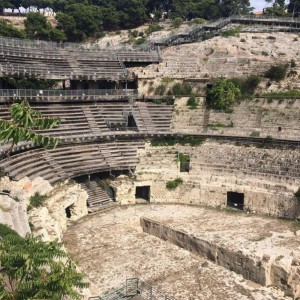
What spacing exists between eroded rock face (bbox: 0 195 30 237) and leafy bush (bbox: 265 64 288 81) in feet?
101

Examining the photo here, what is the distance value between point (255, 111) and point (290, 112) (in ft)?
10.5

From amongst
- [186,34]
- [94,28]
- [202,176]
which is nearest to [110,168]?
[202,176]

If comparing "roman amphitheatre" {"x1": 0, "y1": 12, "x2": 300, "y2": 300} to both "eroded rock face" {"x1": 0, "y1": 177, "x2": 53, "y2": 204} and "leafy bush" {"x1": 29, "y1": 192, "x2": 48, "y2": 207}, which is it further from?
"leafy bush" {"x1": 29, "y1": 192, "x2": 48, "y2": 207}

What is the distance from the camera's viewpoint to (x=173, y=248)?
981 inches

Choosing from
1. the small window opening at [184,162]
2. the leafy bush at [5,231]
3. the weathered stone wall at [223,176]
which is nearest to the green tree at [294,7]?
the weathered stone wall at [223,176]

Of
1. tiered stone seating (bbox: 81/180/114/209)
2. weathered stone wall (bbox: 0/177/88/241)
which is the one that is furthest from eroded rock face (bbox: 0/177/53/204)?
tiered stone seating (bbox: 81/180/114/209)

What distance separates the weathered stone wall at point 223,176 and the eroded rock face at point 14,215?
10.9m

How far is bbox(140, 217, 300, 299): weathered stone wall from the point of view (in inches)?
844

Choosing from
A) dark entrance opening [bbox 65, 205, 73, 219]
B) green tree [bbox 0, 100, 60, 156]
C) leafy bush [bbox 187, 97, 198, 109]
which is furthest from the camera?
leafy bush [bbox 187, 97, 198, 109]

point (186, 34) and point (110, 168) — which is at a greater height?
point (186, 34)

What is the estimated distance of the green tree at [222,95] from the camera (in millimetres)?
39188

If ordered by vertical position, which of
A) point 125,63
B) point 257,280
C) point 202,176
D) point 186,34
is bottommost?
point 257,280

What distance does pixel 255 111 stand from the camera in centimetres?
3838

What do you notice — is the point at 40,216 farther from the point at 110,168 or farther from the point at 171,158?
the point at 171,158
